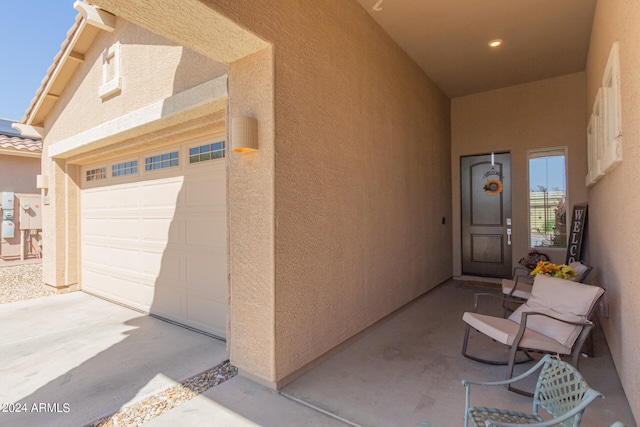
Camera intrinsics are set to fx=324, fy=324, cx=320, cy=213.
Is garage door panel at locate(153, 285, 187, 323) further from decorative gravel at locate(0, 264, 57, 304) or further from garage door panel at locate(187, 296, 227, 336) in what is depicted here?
decorative gravel at locate(0, 264, 57, 304)

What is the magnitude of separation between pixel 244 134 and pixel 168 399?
2.21 m

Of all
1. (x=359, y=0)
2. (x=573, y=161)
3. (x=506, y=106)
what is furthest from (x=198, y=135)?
(x=573, y=161)

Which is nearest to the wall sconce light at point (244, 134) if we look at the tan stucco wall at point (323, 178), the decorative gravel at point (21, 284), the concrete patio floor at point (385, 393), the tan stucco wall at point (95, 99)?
the tan stucco wall at point (323, 178)

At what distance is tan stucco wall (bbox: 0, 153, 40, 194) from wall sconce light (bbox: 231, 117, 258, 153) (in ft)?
33.9

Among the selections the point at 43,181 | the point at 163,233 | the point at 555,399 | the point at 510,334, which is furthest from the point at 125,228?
the point at 555,399

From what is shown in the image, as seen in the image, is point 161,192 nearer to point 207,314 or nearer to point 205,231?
point 205,231

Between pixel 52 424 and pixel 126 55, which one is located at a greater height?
pixel 126 55

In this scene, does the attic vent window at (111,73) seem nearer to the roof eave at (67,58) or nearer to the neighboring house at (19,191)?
the roof eave at (67,58)

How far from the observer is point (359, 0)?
12.2 ft

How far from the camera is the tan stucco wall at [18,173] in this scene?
9.08 m

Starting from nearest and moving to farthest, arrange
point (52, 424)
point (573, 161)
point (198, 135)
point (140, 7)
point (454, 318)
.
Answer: point (140, 7) → point (52, 424) → point (198, 135) → point (454, 318) → point (573, 161)

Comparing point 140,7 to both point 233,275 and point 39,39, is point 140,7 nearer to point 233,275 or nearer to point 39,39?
point 233,275

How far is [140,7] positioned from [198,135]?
201 centimetres

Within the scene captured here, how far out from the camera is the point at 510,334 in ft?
8.86
